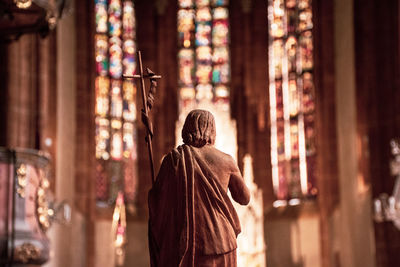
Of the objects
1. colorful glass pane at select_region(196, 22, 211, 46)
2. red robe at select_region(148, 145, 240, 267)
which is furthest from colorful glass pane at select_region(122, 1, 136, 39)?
red robe at select_region(148, 145, 240, 267)

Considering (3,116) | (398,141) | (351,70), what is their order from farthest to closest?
1. (351,70)
2. (398,141)
3. (3,116)

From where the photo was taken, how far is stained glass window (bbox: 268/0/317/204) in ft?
81.0

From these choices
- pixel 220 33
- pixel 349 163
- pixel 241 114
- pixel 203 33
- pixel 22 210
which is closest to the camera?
pixel 22 210

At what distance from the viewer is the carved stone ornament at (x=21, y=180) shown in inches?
636

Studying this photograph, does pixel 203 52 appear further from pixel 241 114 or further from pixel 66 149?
pixel 66 149

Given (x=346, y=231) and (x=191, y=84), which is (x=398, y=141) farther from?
(x=191, y=84)

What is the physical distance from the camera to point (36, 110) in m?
18.8

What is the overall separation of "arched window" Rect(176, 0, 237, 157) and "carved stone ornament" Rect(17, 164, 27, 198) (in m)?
10.3

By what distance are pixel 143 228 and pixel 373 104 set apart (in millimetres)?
Result: 6700

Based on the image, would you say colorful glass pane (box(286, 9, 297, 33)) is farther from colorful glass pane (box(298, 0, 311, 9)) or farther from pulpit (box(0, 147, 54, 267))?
pulpit (box(0, 147, 54, 267))

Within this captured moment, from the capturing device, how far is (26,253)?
1572cm

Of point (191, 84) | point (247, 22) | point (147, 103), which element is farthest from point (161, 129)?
point (147, 103)

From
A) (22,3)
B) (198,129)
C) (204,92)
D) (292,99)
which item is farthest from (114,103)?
(198,129)

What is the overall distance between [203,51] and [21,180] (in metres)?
11.2
